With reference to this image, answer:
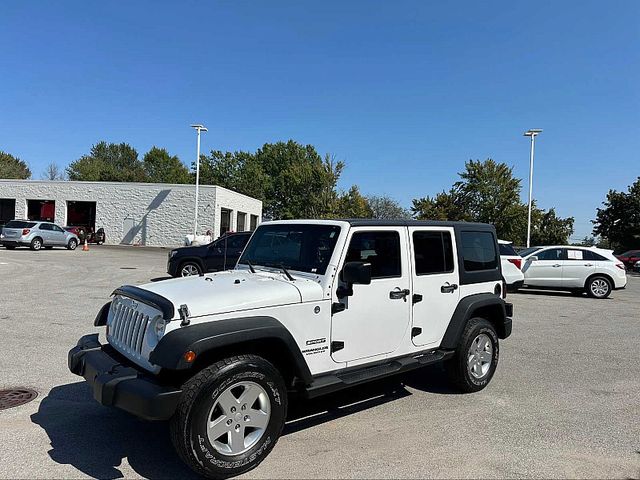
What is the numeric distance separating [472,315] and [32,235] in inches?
1071

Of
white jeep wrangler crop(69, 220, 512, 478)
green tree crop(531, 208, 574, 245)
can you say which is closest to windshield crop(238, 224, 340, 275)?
white jeep wrangler crop(69, 220, 512, 478)

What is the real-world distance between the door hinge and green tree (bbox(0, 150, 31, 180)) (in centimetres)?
7765

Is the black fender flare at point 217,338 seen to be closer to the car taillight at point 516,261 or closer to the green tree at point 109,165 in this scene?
the car taillight at point 516,261

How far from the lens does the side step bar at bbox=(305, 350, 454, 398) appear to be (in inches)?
152

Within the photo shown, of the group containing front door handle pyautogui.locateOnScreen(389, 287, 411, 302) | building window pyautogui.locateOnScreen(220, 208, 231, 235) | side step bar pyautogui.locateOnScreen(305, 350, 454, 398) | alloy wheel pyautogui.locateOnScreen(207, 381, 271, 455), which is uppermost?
building window pyautogui.locateOnScreen(220, 208, 231, 235)

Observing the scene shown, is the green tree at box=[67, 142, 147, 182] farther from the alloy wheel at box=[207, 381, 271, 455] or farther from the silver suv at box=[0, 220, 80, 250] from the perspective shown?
the alloy wheel at box=[207, 381, 271, 455]

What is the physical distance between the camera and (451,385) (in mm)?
5379

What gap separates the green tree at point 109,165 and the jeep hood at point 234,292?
255 feet

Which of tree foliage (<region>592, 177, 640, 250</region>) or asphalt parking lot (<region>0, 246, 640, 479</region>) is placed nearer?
asphalt parking lot (<region>0, 246, 640, 479</region>)

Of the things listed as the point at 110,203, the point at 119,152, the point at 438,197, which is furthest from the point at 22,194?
the point at 119,152

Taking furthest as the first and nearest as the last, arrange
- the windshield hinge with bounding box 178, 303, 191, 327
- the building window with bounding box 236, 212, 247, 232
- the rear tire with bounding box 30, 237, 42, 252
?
the building window with bounding box 236, 212, 247, 232 → the rear tire with bounding box 30, 237, 42, 252 → the windshield hinge with bounding box 178, 303, 191, 327

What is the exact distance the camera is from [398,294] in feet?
14.9

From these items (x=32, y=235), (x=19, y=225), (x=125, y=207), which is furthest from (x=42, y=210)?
(x=32, y=235)

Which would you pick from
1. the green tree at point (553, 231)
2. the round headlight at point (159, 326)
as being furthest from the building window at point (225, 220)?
the round headlight at point (159, 326)
